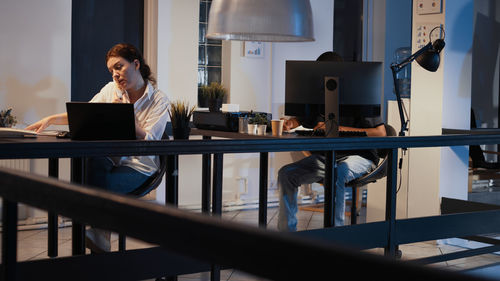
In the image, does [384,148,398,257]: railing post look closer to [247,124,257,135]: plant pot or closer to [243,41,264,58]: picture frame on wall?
[247,124,257,135]: plant pot

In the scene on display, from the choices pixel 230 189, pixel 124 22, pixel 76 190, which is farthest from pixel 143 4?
pixel 76 190

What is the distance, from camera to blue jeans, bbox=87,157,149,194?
3422 mm

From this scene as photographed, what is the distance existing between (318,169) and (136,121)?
1389mm

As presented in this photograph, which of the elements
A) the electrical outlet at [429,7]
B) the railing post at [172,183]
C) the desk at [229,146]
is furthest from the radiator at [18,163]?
the electrical outlet at [429,7]

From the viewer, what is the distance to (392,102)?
5.98 meters

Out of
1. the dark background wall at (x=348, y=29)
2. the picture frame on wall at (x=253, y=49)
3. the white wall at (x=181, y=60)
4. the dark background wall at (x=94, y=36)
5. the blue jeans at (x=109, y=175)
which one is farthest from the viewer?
the dark background wall at (x=348, y=29)

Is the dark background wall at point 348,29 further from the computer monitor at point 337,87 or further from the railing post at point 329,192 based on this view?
the railing post at point 329,192

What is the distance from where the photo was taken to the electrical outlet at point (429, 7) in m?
5.00

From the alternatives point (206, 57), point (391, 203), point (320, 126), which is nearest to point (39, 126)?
point (320, 126)

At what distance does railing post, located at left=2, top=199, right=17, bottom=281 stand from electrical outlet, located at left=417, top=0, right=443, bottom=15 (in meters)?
4.37

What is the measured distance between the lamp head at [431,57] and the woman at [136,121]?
1.96 m

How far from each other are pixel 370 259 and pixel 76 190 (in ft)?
1.54

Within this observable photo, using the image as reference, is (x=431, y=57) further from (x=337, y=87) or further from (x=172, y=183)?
(x=172, y=183)

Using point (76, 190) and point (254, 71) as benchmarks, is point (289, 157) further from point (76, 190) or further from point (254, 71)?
point (76, 190)
